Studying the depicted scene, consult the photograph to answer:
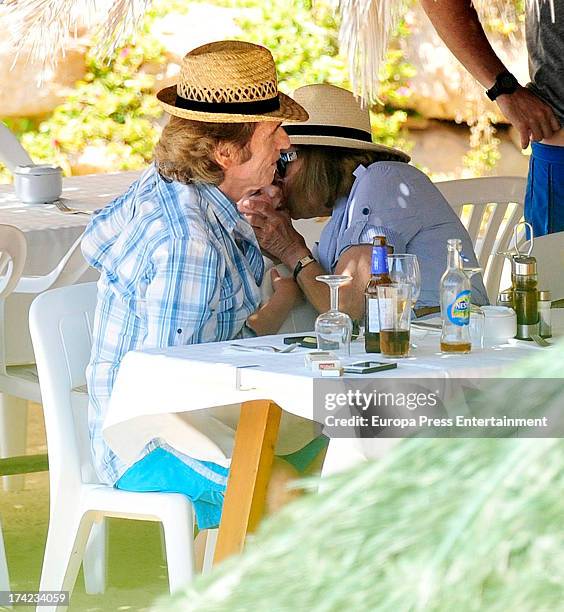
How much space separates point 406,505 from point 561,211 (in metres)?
3.56

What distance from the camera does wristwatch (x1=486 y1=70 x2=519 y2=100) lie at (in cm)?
381

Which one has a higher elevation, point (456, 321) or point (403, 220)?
point (403, 220)

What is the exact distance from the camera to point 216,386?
2020 millimetres

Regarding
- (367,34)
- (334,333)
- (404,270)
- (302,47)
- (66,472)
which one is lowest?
(66,472)

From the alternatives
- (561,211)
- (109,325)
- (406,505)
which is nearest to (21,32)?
(109,325)

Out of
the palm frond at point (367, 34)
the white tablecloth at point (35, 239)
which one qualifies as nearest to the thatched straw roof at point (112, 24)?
the palm frond at point (367, 34)

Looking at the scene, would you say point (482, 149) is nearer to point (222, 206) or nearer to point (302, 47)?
point (302, 47)

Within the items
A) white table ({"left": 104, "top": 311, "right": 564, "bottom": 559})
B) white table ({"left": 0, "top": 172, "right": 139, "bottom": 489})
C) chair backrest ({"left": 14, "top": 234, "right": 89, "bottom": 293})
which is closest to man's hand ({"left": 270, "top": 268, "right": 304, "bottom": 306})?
white table ({"left": 104, "top": 311, "right": 564, "bottom": 559})

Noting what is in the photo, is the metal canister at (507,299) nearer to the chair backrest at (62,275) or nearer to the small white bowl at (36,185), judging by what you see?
the chair backrest at (62,275)

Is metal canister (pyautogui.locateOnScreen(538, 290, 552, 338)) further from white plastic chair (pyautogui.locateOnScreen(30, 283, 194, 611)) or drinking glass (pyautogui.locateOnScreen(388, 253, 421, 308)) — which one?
white plastic chair (pyautogui.locateOnScreen(30, 283, 194, 611))

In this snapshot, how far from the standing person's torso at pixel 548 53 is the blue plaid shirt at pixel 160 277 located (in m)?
1.52

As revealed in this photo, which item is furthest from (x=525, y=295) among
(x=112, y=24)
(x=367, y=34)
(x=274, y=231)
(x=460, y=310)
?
(x=112, y=24)

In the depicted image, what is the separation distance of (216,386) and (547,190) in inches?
80.2

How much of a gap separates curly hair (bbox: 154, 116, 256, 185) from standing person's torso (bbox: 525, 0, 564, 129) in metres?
1.44
